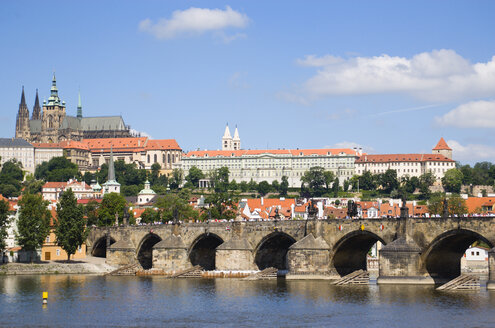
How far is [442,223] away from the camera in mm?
72375

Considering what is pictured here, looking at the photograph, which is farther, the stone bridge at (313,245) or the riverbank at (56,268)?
the riverbank at (56,268)

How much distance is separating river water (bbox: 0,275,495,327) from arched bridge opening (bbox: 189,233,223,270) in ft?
38.2

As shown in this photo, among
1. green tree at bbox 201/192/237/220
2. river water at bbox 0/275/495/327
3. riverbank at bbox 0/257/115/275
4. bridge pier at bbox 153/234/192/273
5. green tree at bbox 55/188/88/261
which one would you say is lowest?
river water at bbox 0/275/495/327

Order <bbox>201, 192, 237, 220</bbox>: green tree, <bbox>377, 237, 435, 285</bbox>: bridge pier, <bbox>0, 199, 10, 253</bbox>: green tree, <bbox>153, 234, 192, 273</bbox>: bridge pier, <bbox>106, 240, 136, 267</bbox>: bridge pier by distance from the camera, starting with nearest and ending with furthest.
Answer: <bbox>377, 237, 435, 285</bbox>: bridge pier
<bbox>0, 199, 10, 253</bbox>: green tree
<bbox>153, 234, 192, 273</bbox>: bridge pier
<bbox>106, 240, 136, 267</bbox>: bridge pier
<bbox>201, 192, 237, 220</bbox>: green tree

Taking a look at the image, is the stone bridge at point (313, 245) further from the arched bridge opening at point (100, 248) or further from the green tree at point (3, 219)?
the green tree at point (3, 219)

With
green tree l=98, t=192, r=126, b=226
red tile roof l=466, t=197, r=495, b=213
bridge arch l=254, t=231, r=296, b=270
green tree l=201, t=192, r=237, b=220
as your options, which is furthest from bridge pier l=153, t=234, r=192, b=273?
red tile roof l=466, t=197, r=495, b=213

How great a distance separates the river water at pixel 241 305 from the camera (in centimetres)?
5944

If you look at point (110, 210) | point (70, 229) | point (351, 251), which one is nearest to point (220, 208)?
point (110, 210)

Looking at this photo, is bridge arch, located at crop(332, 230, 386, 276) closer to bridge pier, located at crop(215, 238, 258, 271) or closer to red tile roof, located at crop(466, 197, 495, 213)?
bridge pier, located at crop(215, 238, 258, 271)

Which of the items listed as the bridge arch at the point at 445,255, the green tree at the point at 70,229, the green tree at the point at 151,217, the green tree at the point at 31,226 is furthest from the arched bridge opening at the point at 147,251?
the bridge arch at the point at 445,255

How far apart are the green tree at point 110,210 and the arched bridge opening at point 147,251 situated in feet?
55.0

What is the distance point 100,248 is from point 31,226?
1920cm

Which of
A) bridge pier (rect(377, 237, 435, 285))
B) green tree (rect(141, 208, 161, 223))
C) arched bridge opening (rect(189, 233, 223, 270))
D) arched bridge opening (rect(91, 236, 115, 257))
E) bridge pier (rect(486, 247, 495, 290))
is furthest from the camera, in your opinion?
green tree (rect(141, 208, 161, 223))

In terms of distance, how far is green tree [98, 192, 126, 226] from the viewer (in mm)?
120438
